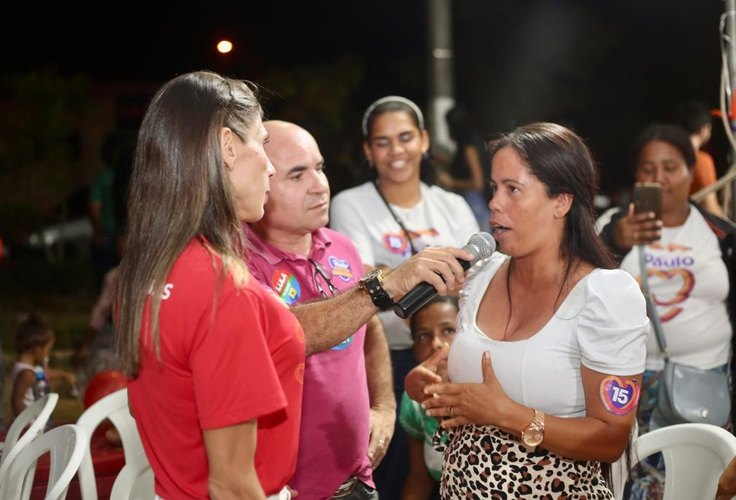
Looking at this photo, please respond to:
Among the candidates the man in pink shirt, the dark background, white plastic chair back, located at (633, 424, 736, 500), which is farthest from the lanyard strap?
the dark background

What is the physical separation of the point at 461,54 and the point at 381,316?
14009 millimetres

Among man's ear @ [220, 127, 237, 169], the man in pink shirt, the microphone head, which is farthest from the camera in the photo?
the man in pink shirt

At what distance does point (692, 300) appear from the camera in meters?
4.41

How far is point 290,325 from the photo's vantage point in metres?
2.22

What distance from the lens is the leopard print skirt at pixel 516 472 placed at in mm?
2699

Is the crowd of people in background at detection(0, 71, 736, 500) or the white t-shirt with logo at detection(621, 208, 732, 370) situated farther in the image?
the white t-shirt with logo at detection(621, 208, 732, 370)

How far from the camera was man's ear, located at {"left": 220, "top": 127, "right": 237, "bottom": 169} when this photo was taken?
2182 mm

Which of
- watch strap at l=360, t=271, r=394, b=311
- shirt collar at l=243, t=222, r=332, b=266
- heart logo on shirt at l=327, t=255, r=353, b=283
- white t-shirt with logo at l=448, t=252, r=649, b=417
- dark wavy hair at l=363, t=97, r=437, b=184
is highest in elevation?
dark wavy hair at l=363, t=97, r=437, b=184

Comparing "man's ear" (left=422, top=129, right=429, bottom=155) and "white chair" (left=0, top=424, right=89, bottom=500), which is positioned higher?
"man's ear" (left=422, top=129, right=429, bottom=155)

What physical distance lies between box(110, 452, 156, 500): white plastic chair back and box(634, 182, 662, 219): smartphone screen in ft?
7.60

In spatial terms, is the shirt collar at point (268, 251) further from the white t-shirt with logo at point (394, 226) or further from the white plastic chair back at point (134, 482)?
the white t-shirt with logo at point (394, 226)

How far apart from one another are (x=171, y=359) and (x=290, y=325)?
11.1 inches

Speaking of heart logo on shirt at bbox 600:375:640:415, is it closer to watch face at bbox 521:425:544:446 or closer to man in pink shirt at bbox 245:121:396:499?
watch face at bbox 521:425:544:446

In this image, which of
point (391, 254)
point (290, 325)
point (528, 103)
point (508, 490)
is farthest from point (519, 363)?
point (528, 103)
